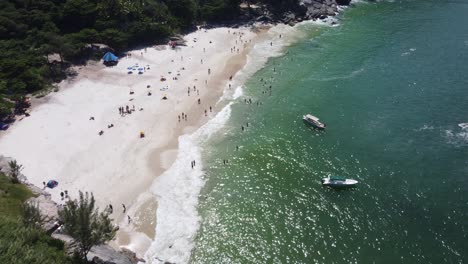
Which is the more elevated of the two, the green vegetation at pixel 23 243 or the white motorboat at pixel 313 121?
the green vegetation at pixel 23 243

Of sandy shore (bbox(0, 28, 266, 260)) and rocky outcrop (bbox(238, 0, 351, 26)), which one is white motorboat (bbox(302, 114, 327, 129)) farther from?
rocky outcrop (bbox(238, 0, 351, 26))

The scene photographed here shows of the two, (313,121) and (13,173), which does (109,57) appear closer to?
(13,173)

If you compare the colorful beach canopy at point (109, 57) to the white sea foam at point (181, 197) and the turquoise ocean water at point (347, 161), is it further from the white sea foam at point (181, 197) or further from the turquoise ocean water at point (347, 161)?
the turquoise ocean water at point (347, 161)

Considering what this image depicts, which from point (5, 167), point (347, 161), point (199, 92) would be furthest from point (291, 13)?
point (5, 167)

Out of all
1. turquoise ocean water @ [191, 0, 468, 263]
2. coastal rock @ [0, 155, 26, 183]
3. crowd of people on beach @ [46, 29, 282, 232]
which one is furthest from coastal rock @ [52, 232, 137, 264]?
crowd of people on beach @ [46, 29, 282, 232]

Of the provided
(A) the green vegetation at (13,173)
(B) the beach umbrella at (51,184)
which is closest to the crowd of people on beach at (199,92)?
(B) the beach umbrella at (51,184)
